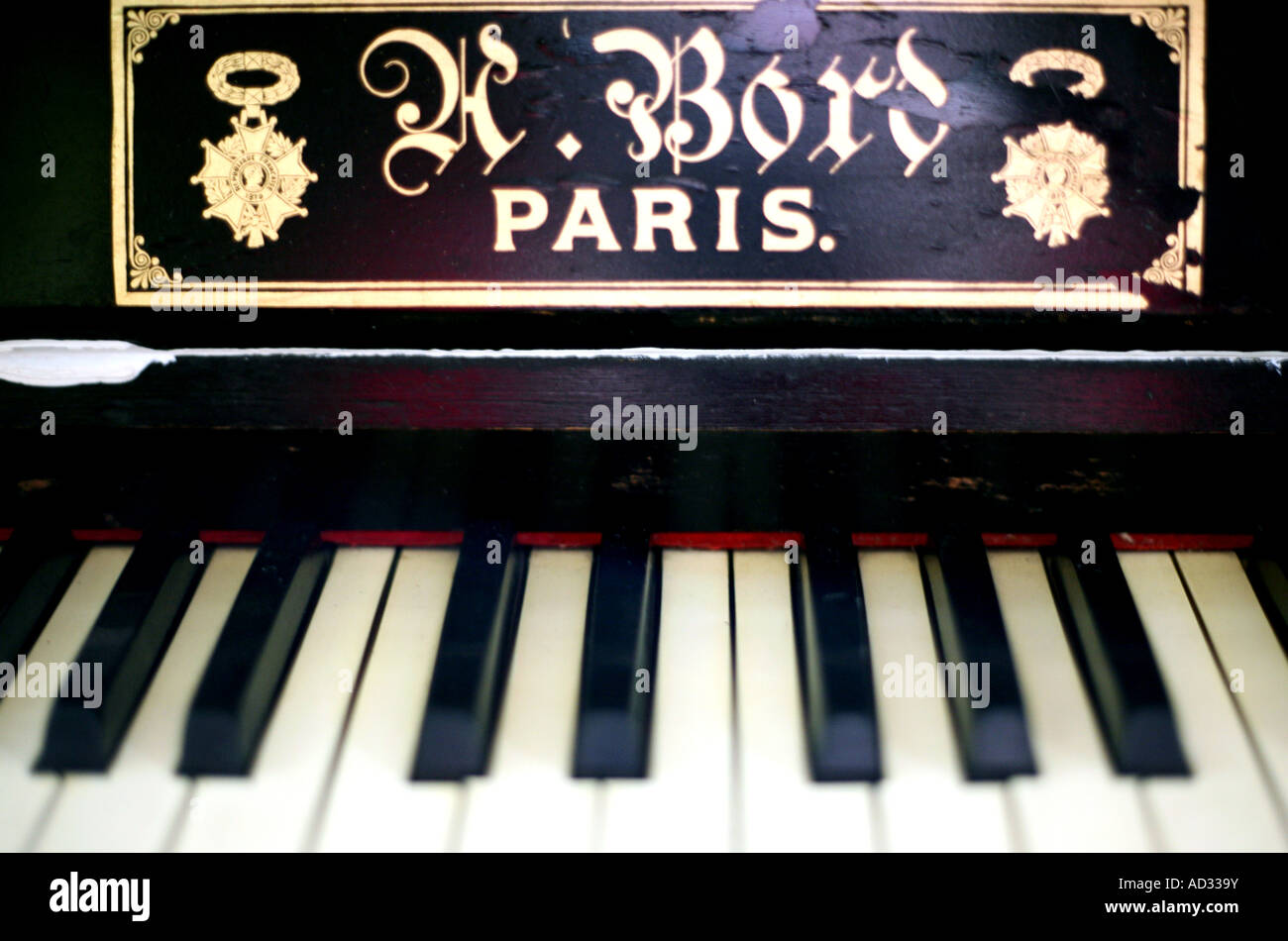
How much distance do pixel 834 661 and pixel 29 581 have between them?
1.09 m

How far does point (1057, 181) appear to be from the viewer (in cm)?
112

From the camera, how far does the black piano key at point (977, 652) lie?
974 mm

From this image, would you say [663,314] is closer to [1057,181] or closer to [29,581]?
[1057,181]

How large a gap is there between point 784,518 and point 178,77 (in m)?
0.98

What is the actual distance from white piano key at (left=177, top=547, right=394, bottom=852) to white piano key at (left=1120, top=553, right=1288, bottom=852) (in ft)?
2.99

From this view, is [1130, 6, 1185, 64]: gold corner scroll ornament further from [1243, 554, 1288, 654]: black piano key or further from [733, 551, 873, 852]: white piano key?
[733, 551, 873, 852]: white piano key

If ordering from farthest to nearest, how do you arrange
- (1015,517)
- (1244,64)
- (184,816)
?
(1015,517) → (1244,64) → (184,816)

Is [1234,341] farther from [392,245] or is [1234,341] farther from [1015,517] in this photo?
[392,245]

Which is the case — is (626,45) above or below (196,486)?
above

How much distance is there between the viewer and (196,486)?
48.0 inches

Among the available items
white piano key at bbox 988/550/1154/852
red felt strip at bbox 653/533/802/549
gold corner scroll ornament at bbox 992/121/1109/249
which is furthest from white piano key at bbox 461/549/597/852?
gold corner scroll ornament at bbox 992/121/1109/249

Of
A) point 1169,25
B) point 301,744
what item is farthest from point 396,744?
point 1169,25

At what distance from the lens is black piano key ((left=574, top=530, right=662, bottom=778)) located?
986mm

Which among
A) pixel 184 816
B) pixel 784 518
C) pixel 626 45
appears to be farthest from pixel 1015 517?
pixel 184 816
